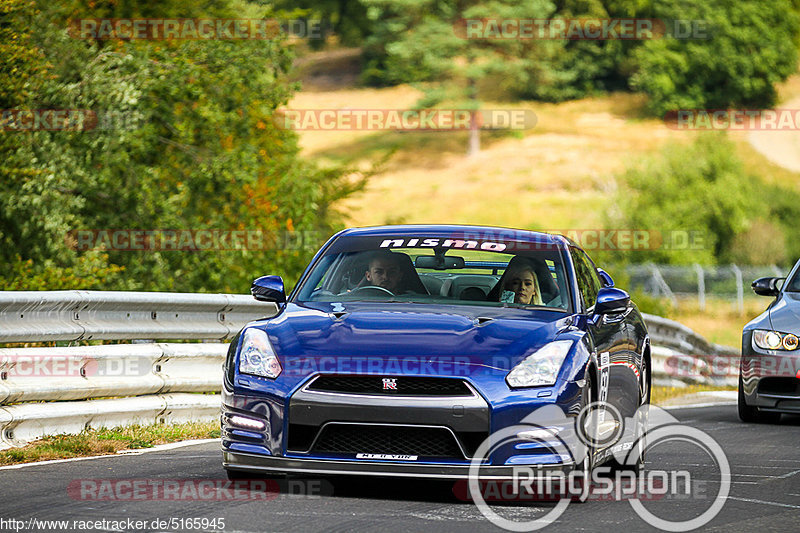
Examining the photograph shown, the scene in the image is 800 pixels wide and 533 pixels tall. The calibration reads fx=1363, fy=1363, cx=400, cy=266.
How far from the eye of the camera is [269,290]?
8.22 metres

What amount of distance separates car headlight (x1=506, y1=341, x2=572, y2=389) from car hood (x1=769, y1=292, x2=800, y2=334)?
20.4 ft

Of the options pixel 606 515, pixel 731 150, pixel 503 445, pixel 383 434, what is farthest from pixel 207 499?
pixel 731 150

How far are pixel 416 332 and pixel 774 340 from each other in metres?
6.57

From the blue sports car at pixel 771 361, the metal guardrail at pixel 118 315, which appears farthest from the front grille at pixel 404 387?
the blue sports car at pixel 771 361

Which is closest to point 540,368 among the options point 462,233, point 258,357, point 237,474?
point 258,357

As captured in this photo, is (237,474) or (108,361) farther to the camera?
(108,361)

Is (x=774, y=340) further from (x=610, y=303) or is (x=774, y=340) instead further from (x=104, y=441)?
(x=104, y=441)

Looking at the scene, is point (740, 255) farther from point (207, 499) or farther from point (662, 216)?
point (207, 499)

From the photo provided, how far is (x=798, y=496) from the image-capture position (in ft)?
26.4

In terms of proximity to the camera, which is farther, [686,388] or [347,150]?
[347,150]

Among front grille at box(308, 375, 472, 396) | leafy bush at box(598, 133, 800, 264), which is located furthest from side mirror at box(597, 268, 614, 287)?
leafy bush at box(598, 133, 800, 264)

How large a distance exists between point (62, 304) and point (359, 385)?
129 inches

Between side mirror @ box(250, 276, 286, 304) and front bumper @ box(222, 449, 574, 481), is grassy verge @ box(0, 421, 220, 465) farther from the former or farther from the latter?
front bumper @ box(222, 449, 574, 481)

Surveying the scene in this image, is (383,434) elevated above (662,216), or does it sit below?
above
